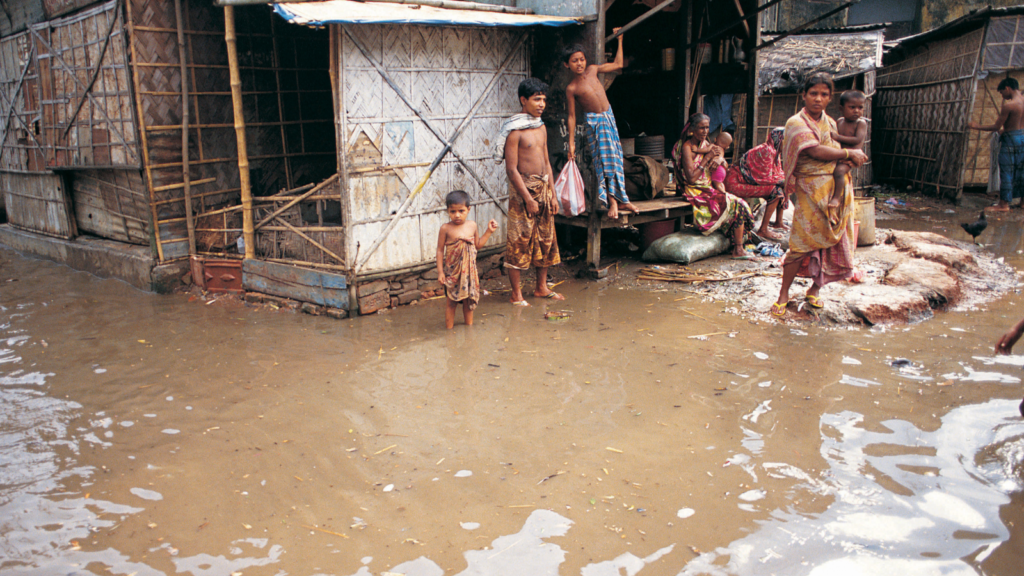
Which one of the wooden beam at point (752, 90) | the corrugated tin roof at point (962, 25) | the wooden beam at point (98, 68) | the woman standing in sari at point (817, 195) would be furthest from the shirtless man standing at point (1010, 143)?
the wooden beam at point (98, 68)

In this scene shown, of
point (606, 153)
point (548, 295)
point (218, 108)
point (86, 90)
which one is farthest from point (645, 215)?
point (86, 90)

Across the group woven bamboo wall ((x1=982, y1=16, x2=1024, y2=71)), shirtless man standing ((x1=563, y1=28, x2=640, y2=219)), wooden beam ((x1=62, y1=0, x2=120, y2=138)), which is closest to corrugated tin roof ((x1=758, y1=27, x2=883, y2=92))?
woven bamboo wall ((x1=982, y1=16, x2=1024, y2=71))

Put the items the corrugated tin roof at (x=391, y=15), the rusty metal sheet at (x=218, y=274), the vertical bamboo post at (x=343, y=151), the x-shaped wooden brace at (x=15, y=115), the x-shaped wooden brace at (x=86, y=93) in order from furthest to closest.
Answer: the x-shaped wooden brace at (x=15, y=115) < the x-shaped wooden brace at (x=86, y=93) < the rusty metal sheet at (x=218, y=274) < the vertical bamboo post at (x=343, y=151) < the corrugated tin roof at (x=391, y=15)

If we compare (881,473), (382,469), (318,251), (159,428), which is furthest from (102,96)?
(881,473)

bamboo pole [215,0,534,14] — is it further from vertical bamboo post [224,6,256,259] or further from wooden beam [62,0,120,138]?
wooden beam [62,0,120,138]

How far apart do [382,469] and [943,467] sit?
9.10 feet

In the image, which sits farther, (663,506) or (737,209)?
Result: (737,209)

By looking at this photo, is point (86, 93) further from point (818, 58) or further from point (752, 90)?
point (818, 58)

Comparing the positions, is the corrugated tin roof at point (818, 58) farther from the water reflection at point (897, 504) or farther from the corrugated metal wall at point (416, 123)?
the water reflection at point (897, 504)

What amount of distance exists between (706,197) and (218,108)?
17.6ft

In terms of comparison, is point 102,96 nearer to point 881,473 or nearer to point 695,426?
point 695,426

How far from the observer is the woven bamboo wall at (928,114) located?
10633 mm

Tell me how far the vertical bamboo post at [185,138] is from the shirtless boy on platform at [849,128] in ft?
19.8

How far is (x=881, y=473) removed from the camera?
3.18 m
